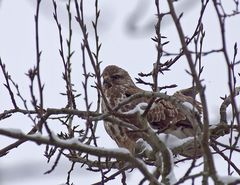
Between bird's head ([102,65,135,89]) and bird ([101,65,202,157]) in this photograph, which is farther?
bird's head ([102,65,135,89])

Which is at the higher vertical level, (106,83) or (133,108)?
(106,83)

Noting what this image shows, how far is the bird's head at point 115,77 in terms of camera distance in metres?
8.60

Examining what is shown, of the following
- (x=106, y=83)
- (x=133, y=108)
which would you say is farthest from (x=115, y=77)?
(x=133, y=108)

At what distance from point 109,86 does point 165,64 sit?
95.7 inches

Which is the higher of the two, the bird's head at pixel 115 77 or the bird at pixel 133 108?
the bird's head at pixel 115 77

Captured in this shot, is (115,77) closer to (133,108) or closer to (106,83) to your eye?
(106,83)

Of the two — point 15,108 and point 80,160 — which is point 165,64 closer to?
point 80,160

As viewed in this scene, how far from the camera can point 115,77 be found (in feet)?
28.7

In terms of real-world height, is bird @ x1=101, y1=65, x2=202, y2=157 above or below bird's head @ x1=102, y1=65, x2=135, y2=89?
below

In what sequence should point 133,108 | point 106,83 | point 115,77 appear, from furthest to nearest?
point 115,77
point 106,83
point 133,108

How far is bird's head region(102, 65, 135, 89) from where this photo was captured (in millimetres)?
8602

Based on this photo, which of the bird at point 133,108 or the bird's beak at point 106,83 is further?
the bird's beak at point 106,83

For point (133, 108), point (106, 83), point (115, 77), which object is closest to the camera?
point (133, 108)

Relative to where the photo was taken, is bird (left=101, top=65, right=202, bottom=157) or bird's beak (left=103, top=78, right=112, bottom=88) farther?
bird's beak (left=103, top=78, right=112, bottom=88)
